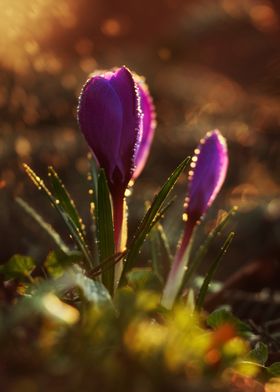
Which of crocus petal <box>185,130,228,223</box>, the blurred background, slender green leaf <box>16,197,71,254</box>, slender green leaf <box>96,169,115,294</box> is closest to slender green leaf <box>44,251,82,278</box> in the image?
slender green leaf <box>96,169,115,294</box>

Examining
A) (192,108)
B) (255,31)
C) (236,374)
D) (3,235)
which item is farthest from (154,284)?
(255,31)

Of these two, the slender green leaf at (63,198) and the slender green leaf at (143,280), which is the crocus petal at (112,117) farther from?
the slender green leaf at (143,280)

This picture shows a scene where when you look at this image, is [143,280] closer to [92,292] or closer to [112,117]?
[112,117]

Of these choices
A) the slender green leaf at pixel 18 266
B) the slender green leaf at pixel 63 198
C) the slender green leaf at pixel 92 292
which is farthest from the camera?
the slender green leaf at pixel 63 198

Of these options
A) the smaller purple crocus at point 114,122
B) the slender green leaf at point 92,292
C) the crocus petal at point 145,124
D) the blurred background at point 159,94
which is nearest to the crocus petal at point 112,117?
the smaller purple crocus at point 114,122

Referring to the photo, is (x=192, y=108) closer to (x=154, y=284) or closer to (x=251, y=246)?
(x=251, y=246)
